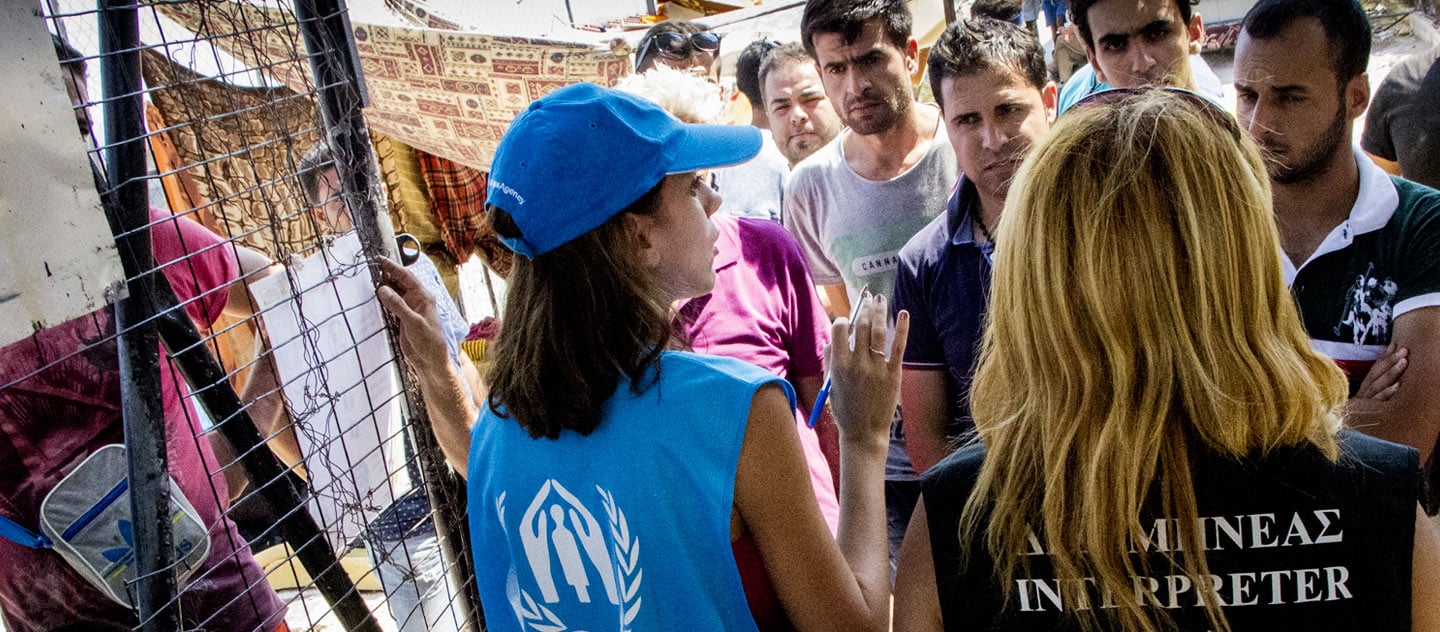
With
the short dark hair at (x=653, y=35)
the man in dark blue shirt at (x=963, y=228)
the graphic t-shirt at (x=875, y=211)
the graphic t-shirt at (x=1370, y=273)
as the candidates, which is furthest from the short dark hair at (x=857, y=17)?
the graphic t-shirt at (x=1370, y=273)

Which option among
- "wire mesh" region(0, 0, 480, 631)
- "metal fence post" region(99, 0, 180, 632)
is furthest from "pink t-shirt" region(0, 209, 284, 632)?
"metal fence post" region(99, 0, 180, 632)

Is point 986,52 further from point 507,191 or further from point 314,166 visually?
point 314,166

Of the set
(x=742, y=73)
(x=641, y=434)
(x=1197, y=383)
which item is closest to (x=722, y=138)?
(x=641, y=434)

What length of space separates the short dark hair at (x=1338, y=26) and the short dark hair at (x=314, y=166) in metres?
1.93

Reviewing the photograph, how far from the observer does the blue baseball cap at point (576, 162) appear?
1280 mm

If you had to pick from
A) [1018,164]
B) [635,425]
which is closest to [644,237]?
[635,425]

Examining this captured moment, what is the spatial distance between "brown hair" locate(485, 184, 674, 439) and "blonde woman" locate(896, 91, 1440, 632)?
0.44m

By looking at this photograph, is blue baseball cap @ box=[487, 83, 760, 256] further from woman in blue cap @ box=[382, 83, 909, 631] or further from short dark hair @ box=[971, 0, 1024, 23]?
short dark hair @ box=[971, 0, 1024, 23]

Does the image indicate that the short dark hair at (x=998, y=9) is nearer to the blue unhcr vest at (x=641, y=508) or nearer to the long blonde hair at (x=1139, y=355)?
the long blonde hair at (x=1139, y=355)

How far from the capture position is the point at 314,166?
5.12 ft

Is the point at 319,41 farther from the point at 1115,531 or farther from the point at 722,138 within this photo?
the point at 1115,531

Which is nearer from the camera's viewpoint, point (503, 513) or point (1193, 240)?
point (1193, 240)

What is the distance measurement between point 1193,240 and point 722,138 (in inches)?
28.3

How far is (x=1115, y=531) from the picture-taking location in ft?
3.36
